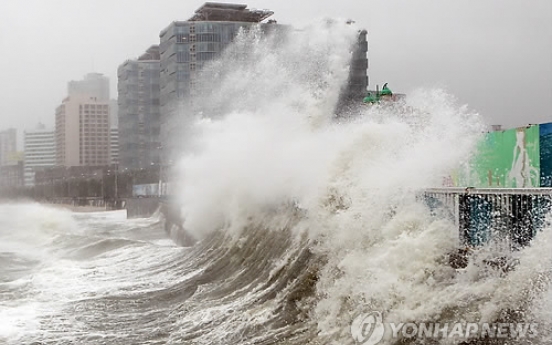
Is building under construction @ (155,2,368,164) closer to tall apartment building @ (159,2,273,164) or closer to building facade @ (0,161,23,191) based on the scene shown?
tall apartment building @ (159,2,273,164)

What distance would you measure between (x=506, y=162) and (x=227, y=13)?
232 ft

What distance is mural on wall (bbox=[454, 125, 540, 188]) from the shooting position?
30.1ft

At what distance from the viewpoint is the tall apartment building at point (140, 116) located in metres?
97.5

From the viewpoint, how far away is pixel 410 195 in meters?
10.1

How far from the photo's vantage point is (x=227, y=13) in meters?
77.5

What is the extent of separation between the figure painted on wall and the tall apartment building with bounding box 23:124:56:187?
153959mm

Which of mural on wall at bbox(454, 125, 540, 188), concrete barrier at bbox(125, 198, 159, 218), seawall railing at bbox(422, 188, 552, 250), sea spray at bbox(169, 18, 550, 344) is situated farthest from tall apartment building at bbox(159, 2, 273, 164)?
seawall railing at bbox(422, 188, 552, 250)

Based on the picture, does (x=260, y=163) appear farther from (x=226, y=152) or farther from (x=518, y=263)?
(x=518, y=263)

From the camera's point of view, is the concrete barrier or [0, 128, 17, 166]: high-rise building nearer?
the concrete barrier

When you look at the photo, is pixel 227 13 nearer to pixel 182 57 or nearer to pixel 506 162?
pixel 182 57

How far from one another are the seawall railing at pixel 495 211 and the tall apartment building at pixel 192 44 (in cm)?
6563

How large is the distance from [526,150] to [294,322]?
4028mm

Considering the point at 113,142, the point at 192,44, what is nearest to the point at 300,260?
the point at 192,44

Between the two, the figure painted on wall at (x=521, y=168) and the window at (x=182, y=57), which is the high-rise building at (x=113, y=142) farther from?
the figure painted on wall at (x=521, y=168)
